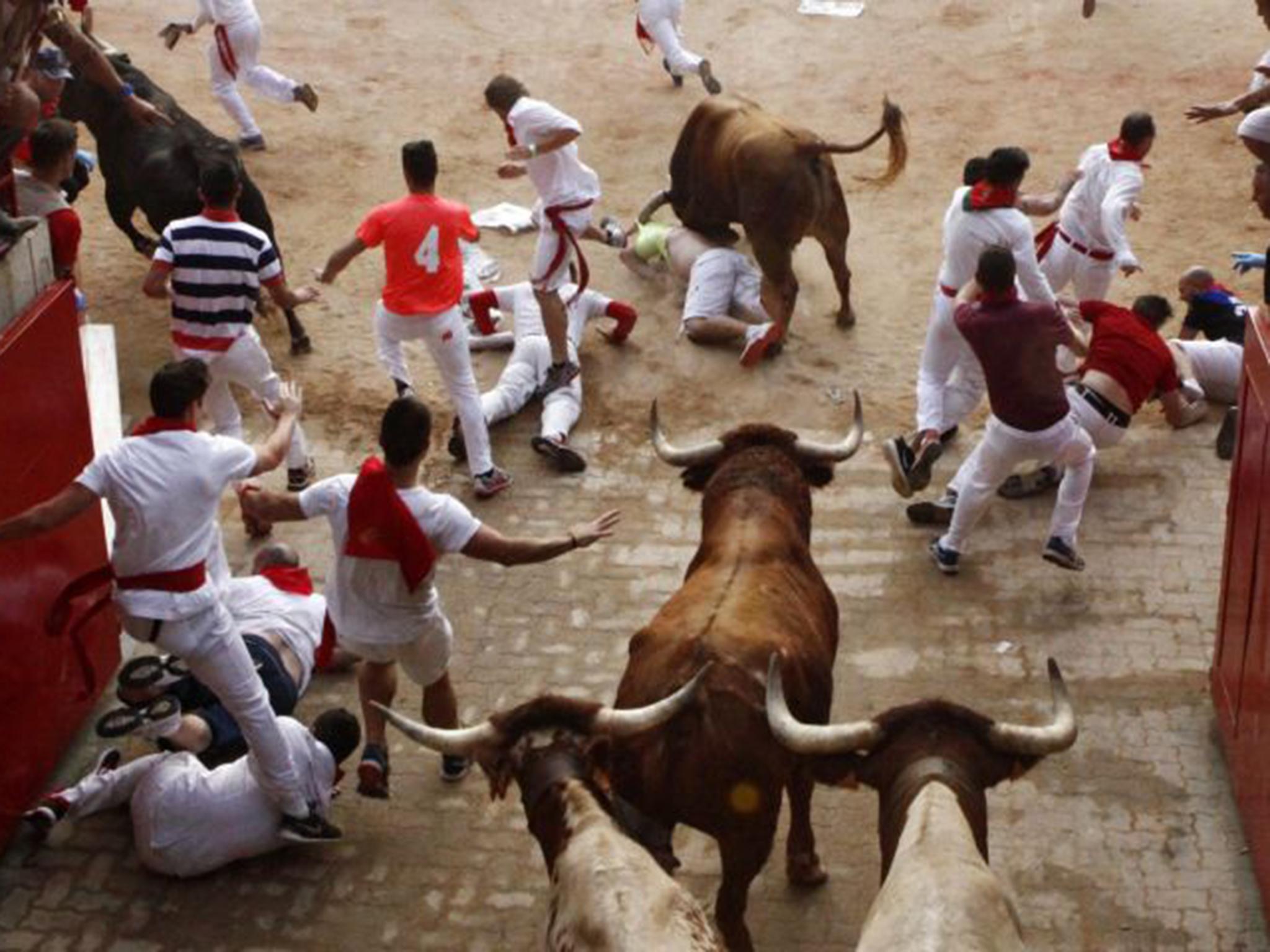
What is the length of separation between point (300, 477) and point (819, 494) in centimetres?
289

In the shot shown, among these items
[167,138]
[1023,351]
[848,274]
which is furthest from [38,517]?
[848,274]

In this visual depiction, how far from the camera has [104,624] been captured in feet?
29.8

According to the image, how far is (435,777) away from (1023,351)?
3498mm

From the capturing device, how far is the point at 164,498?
7324 millimetres

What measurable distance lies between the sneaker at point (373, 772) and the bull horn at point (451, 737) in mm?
1620

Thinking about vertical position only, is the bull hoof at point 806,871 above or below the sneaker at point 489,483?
above

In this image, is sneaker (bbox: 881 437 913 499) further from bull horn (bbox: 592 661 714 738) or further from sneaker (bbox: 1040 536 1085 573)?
bull horn (bbox: 592 661 714 738)

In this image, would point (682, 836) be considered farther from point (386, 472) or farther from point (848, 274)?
point (848, 274)

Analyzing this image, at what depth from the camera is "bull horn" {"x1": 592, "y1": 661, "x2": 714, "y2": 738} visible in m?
6.43

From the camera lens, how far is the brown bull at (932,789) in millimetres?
5469

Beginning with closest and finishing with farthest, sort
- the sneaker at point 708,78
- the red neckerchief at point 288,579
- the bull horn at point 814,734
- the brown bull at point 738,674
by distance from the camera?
the bull horn at point 814,734 → the brown bull at point 738,674 → the red neckerchief at point 288,579 → the sneaker at point 708,78

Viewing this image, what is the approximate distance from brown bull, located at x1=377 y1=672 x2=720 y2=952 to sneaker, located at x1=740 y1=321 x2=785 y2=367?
17.6 ft

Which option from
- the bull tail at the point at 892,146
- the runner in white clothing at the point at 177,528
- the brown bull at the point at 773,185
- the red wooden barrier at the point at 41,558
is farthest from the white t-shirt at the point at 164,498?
the bull tail at the point at 892,146

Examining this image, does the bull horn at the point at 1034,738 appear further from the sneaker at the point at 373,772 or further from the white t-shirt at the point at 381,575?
the sneaker at the point at 373,772
